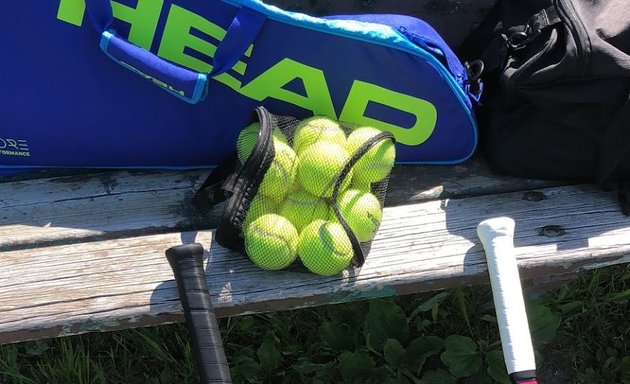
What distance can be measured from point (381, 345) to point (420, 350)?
83 mm

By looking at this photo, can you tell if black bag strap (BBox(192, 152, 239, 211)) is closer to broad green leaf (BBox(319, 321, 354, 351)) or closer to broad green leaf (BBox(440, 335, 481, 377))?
broad green leaf (BBox(319, 321, 354, 351))

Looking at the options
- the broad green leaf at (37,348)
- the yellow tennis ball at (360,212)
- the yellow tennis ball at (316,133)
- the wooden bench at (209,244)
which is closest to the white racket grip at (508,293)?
the wooden bench at (209,244)

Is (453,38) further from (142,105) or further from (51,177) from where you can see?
(51,177)

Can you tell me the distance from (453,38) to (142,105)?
717mm

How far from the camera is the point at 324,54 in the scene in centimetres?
126

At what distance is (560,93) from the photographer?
123 centimetres

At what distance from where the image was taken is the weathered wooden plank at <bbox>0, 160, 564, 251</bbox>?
1346mm

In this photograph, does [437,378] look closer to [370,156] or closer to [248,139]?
[370,156]

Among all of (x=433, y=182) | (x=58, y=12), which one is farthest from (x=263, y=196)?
(x=58, y=12)

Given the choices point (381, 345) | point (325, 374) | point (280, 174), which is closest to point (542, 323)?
point (381, 345)

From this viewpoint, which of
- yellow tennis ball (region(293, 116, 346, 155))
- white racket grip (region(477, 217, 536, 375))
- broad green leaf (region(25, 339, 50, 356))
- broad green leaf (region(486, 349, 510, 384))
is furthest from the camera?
broad green leaf (region(25, 339, 50, 356))

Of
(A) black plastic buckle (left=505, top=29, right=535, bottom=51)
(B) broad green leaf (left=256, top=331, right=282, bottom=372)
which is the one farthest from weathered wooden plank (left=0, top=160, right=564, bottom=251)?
(B) broad green leaf (left=256, top=331, right=282, bottom=372)

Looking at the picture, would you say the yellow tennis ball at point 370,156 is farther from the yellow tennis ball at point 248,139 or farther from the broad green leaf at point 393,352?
the broad green leaf at point 393,352

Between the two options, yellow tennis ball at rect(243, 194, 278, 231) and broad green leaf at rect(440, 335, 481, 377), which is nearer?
yellow tennis ball at rect(243, 194, 278, 231)
